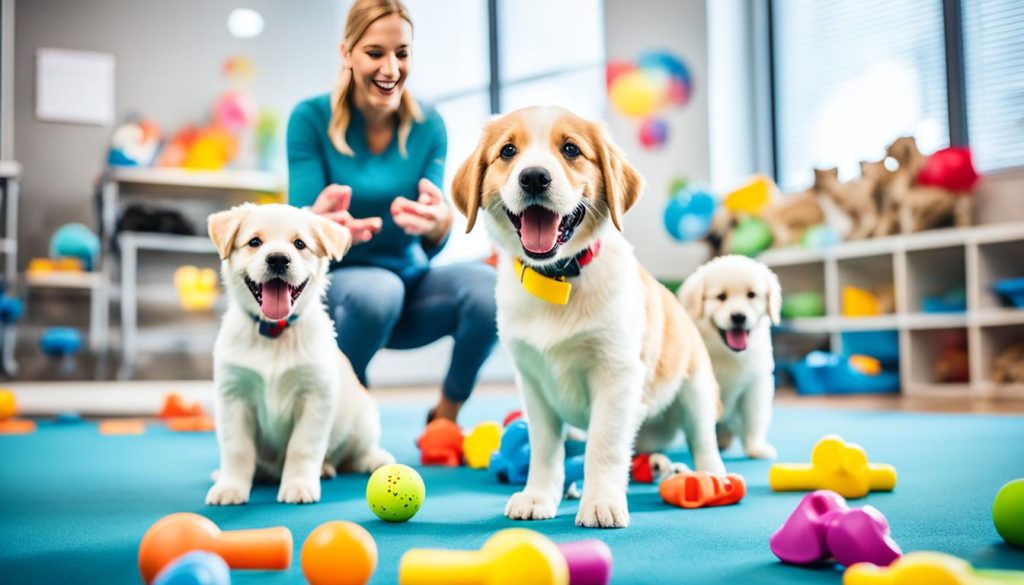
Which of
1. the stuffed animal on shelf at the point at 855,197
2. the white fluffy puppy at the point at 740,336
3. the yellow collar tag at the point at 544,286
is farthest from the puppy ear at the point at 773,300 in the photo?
the stuffed animal on shelf at the point at 855,197

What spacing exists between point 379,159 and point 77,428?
2.26 meters

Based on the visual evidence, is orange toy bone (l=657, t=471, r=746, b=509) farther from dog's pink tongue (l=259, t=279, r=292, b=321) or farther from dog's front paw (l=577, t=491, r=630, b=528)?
dog's pink tongue (l=259, t=279, r=292, b=321)

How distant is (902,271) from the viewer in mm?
5680

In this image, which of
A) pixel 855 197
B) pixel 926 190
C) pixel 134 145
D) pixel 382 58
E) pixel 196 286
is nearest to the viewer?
pixel 382 58

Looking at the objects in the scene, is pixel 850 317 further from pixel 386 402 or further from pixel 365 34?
pixel 365 34

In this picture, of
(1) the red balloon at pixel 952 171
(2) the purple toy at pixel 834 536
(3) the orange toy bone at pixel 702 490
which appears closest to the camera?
(2) the purple toy at pixel 834 536

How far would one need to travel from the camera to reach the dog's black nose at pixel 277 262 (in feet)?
6.28

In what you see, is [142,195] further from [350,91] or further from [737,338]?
[737,338]

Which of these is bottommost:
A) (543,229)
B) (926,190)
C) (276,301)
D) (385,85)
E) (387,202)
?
(276,301)

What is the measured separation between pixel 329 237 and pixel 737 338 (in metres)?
1.30

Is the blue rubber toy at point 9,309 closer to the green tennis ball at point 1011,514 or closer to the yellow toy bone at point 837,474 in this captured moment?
the yellow toy bone at point 837,474

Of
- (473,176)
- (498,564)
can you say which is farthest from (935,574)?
(473,176)

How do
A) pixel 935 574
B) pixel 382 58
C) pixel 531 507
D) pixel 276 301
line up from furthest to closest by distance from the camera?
pixel 382 58
pixel 276 301
pixel 531 507
pixel 935 574

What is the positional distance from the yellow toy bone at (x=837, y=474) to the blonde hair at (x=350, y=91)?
1657mm
